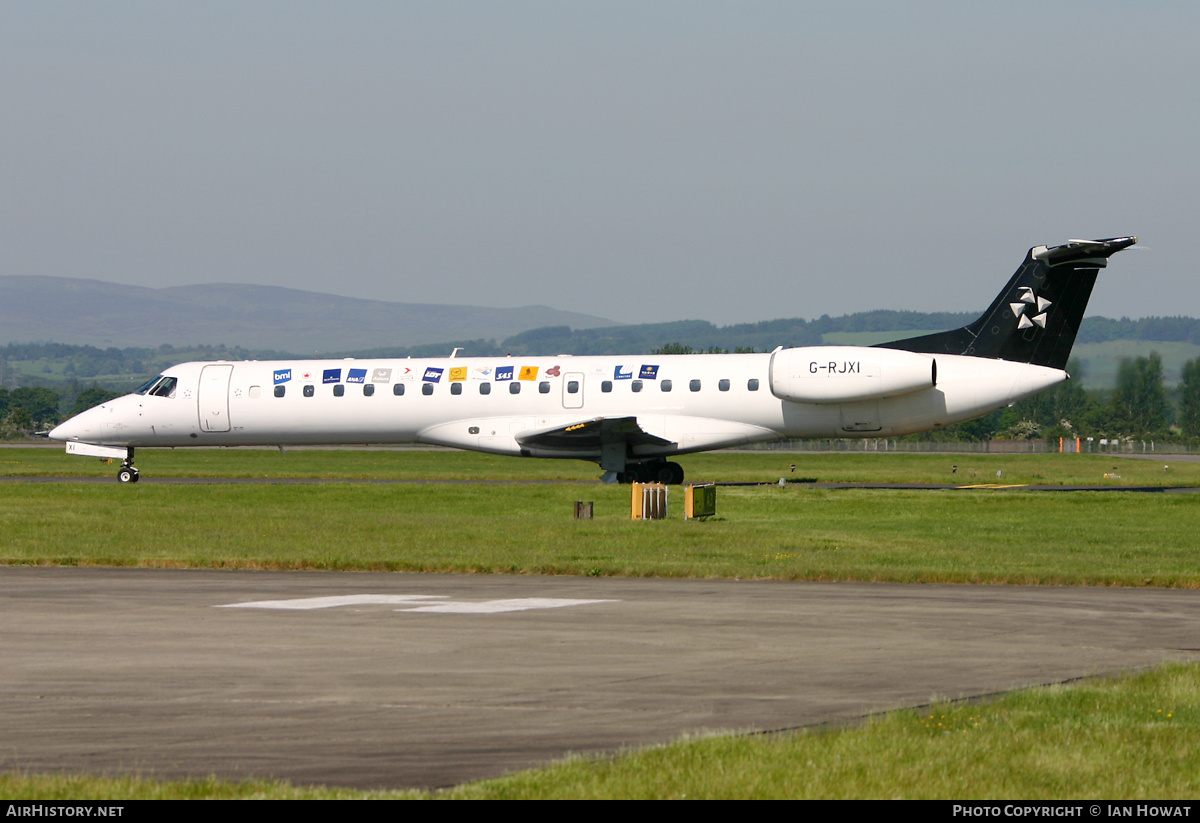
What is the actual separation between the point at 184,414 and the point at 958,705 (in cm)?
3770

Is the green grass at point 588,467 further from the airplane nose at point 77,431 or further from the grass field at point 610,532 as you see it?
the airplane nose at point 77,431

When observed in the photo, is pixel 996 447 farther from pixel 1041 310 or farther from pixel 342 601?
pixel 342 601

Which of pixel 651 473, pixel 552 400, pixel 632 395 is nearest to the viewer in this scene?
pixel 632 395

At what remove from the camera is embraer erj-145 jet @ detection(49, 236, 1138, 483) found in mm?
39000

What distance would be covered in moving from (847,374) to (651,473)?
266 inches

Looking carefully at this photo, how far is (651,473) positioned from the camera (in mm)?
42406

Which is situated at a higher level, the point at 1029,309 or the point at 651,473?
the point at 1029,309

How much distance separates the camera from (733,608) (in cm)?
1661

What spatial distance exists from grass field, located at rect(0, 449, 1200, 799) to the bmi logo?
4.68 metres

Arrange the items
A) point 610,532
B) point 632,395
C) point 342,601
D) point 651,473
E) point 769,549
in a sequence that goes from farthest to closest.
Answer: point 651,473 → point 632,395 → point 610,532 → point 769,549 → point 342,601

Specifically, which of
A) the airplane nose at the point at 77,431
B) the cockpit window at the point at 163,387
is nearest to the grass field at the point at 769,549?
the cockpit window at the point at 163,387

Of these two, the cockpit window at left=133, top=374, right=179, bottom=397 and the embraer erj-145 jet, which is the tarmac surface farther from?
the cockpit window at left=133, top=374, right=179, bottom=397

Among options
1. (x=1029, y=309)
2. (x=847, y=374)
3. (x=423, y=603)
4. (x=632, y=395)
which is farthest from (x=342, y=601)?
(x=1029, y=309)

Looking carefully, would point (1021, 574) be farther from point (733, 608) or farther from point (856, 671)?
point (856, 671)
